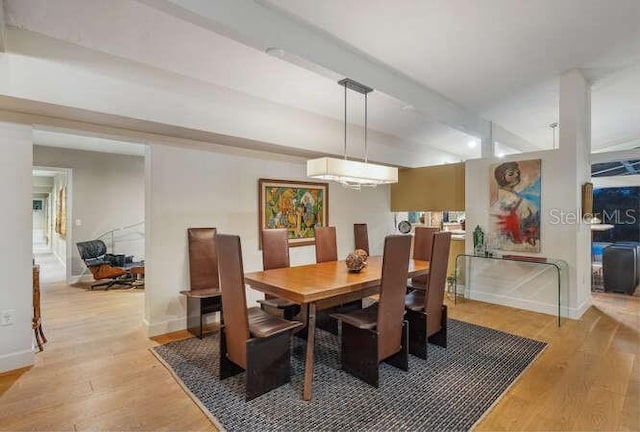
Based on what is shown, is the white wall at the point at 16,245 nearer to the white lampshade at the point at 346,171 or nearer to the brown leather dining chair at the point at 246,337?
the brown leather dining chair at the point at 246,337

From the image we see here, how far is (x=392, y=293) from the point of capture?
256 cm

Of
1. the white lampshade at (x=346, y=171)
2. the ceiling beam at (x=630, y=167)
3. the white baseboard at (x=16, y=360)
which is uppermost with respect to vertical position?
the ceiling beam at (x=630, y=167)

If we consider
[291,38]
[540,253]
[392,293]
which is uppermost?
[291,38]

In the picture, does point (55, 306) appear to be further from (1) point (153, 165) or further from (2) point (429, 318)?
(2) point (429, 318)

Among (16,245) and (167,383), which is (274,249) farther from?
(16,245)

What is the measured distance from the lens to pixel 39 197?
1423cm

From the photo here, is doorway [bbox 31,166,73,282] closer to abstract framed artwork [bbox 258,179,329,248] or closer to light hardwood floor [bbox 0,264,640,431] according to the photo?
light hardwood floor [bbox 0,264,640,431]

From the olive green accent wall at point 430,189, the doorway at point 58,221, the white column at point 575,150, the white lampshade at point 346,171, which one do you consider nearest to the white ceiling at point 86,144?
the doorway at point 58,221

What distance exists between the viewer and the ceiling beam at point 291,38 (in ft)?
6.67

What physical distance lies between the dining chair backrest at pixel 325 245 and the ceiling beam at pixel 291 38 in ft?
5.98

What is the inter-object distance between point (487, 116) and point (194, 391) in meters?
5.36

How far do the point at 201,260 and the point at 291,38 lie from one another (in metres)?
2.61

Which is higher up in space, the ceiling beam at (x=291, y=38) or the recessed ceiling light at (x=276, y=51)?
the ceiling beam at (x=291, y=38)

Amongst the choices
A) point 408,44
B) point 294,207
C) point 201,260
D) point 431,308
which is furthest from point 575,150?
point 201,260
